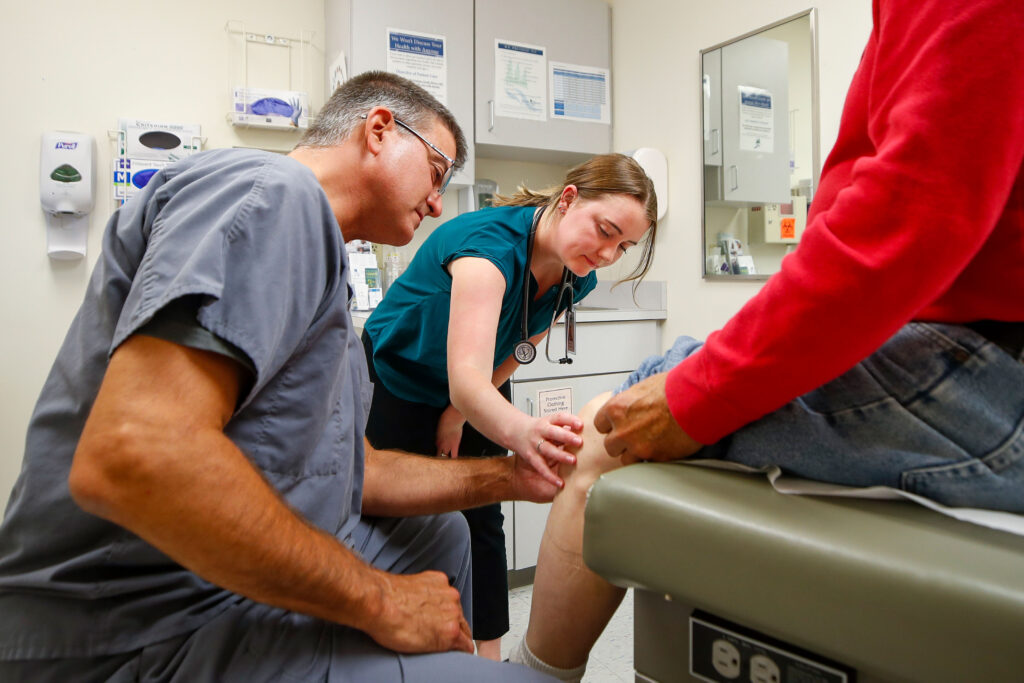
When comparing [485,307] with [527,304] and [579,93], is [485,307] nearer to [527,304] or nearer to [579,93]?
[527,304]

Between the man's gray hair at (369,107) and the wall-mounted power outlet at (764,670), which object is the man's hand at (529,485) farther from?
the man's gray hair at (369,107)

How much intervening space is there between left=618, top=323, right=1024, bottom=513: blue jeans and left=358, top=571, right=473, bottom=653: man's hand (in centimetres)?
39

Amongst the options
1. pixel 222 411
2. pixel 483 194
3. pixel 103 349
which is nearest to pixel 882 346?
pixel 222 411

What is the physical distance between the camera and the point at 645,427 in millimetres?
749

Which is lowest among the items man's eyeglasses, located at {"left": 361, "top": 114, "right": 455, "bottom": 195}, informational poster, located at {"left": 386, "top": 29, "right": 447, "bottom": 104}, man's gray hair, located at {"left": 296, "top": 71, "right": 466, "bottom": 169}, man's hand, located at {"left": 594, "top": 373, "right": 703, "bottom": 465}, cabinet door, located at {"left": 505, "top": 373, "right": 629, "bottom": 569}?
cabinet door, located at {"left": 505, "top": 373, "right": 629, "bottom": 569}

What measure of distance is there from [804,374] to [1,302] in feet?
8.62

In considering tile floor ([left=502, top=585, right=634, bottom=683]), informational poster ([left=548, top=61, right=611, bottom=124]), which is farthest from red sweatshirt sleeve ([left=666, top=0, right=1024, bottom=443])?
informational poster ([left=548, top=61, right=611, bottom=124])

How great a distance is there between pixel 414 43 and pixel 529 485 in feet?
6.56

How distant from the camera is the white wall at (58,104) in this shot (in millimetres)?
2281

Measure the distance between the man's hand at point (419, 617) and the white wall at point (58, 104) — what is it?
218 cm

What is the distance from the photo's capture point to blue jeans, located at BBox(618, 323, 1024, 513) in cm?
59

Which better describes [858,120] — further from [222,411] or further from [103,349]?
A: [103,349]

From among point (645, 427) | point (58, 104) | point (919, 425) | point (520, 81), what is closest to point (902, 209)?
point (919, 425)

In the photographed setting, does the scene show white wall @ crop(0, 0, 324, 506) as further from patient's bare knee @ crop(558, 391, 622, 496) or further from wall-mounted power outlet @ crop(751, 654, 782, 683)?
wall-mounted power outlet @ crop(751, 654, 782, 683)
